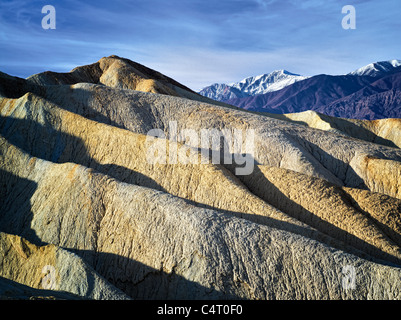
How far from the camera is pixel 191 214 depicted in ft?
38.3

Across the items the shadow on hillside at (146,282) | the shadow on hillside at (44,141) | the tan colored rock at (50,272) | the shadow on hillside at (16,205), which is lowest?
the shadow on hillside at (146,282)

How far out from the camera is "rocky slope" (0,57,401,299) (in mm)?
10336

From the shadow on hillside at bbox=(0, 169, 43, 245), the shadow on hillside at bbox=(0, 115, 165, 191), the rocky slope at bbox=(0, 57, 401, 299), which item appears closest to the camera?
the rocky slope at bbox=(0, 57, 401, 299)

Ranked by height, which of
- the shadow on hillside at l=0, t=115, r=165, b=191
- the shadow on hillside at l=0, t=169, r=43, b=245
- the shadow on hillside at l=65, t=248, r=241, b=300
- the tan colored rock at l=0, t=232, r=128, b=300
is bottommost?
the shadow on hillside at l=65, t=248, r=241, b=300

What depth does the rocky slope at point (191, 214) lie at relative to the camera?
10336 millimetres

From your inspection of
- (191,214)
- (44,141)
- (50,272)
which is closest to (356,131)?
(44,141)

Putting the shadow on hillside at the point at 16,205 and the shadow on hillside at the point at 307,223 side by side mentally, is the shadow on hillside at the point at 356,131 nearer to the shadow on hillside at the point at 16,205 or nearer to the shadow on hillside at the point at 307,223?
the shadow on hillside at the point at 307,223

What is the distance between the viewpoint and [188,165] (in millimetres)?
15680

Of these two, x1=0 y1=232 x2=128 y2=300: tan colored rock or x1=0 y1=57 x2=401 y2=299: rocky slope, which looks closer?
x1=0 y1=232 x2=128 y2=300: tan colored rock

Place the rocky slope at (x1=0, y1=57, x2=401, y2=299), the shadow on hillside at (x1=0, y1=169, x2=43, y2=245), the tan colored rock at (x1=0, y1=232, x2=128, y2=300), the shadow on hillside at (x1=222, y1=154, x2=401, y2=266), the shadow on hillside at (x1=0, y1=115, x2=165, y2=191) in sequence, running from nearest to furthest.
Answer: the tan colored rock at (x1=0, y1=232, x2=128, y2=300) < the rocky slope at (x1=0, y1=57, x2=401, y2=299) < the shadow on hillside at (x1=222, y1=154, x2=401, y2=266) < the shadow on hillside at (x1=0, y1=169, x2=43, y2=245) < the shadow on hillside at (x1=0, y1=115, x2=165, y2=191)

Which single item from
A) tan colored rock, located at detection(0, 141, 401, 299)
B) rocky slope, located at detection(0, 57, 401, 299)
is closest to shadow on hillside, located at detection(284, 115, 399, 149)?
rocky slope, located at detection(0, 57, 401, 299)

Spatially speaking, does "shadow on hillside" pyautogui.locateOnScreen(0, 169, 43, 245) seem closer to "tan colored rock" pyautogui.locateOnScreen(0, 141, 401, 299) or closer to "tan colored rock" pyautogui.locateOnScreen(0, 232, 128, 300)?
"tan colored rock" pyautogui.locateOnScreen(0, 141, 401, 299)

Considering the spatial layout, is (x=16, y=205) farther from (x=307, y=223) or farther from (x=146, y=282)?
(x=307, y=223)

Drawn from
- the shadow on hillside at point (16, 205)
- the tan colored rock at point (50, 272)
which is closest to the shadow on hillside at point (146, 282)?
the tan colored rock at point (50, 272)
